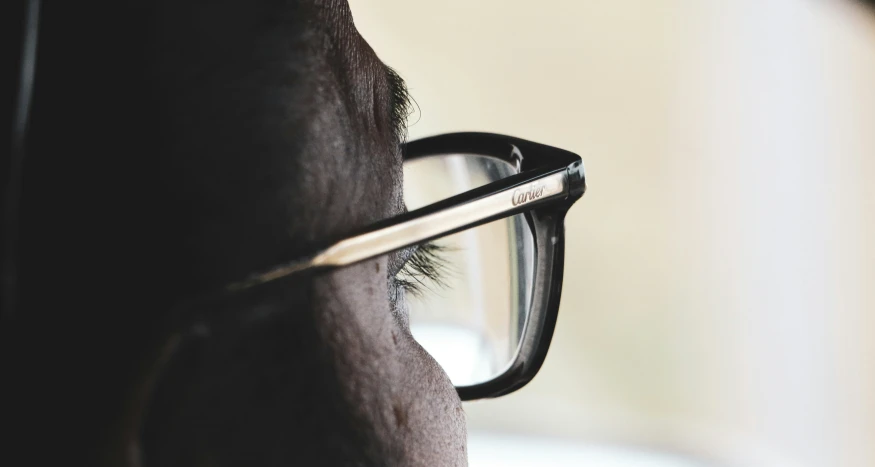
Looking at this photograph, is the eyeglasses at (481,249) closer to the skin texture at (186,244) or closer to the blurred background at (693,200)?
the skin texture at (186,244)

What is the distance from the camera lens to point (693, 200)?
99cm

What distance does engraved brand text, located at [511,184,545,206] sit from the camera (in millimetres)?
367

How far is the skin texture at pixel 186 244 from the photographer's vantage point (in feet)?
0.83

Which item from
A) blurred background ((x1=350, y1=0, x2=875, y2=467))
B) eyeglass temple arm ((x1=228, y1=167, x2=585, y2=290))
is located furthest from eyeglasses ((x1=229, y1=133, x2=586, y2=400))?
blurred background ((x1=350, y1=0, x2=875, y2=467))

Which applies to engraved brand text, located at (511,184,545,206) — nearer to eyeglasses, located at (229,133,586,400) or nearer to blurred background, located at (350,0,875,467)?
eyeglasses, located at (229,133,586,400)

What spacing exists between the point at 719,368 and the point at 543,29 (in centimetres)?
58

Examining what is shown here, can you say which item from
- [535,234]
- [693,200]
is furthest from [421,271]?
[693,200]

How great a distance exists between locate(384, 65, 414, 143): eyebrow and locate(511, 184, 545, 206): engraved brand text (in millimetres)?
75

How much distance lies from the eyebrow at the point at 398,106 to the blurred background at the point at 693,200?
598 mm

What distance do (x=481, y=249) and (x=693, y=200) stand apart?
19.1 inches

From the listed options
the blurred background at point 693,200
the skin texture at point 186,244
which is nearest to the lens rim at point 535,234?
the skin texture at point 186,244

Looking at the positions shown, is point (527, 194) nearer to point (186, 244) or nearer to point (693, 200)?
point (186, 244)

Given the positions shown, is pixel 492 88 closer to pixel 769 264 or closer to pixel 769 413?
pixel 769 264

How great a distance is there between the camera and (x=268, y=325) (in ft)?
0.91
